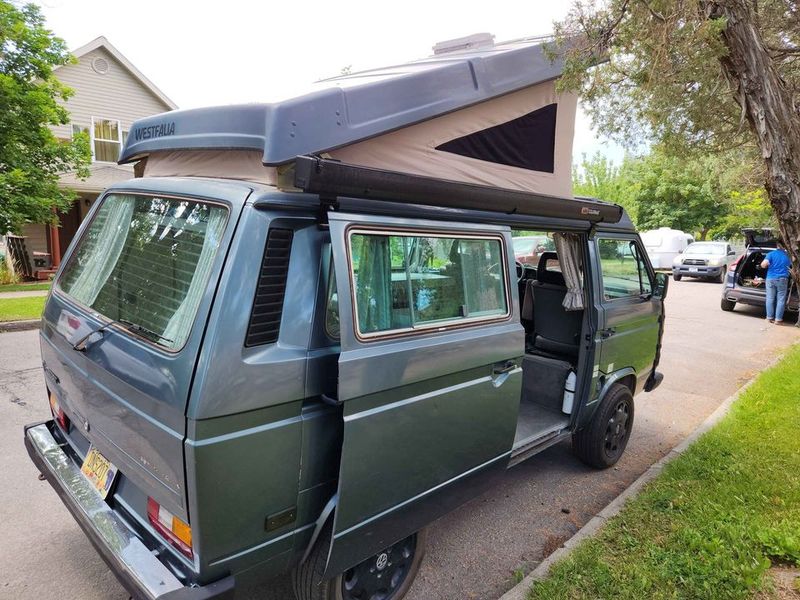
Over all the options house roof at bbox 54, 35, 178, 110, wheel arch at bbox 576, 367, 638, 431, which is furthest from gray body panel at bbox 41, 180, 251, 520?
house roof at bbox 54, 35, 178, 110

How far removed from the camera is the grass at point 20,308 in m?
8.94

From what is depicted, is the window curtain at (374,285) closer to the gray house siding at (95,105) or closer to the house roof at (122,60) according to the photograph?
the gray house siding at (95,105)

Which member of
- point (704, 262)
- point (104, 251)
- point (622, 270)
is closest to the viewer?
point (104, 251)

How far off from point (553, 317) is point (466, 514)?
2.04 m

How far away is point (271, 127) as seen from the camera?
6.79 ft

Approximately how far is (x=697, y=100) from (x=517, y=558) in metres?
4.24

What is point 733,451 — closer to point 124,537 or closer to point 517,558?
point 517,558

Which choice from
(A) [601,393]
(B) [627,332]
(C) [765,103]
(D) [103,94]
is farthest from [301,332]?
(D) [103,94]

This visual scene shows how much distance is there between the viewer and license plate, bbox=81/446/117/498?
2.44 meters

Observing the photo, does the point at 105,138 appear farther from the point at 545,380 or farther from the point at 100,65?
the point at 545,380

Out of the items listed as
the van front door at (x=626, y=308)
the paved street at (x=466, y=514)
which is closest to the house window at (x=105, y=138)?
the paved street at (x=466, y=514)

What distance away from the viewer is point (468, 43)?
373cm

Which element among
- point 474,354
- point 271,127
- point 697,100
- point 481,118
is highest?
point 697,100

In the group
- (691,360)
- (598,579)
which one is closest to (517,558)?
(598,579)
